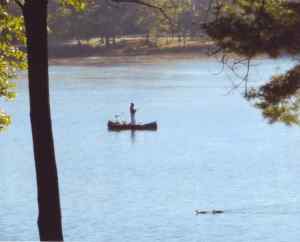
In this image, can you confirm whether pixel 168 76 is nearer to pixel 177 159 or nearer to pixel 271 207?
pixel 177 159

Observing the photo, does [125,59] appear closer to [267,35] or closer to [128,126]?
[128,126]

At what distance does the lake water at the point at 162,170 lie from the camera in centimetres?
3033

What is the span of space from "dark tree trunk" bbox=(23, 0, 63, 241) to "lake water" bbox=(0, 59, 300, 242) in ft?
17.2

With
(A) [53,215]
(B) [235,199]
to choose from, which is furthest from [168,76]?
(A) [53,215]

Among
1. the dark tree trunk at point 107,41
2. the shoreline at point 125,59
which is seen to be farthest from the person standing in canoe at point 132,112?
the dark tree trunk at point 107,41

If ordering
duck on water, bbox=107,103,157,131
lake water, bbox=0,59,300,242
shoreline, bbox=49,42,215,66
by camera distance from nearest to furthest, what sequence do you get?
lake water, bbox=0,59,300,242
duck on water, bbox=107,103,157,131
shoreline, bbox=49,42,215,66

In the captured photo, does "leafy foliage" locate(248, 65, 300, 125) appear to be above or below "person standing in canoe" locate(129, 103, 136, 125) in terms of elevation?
above

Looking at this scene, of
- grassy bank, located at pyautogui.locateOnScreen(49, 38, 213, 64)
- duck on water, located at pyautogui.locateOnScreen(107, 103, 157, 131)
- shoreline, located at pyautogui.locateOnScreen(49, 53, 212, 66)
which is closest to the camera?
duck on water, located at pyautogui.locateOnScreen(107, 103, 157, 131)

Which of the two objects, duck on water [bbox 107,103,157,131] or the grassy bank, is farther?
the grassy bank

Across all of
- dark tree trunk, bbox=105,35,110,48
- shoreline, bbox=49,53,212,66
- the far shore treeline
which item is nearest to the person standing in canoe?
shoreline, bbox=49,53,212,66

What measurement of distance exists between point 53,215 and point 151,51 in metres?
96.0

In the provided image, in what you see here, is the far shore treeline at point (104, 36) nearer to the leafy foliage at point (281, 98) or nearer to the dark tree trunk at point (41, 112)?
the leafy foliage at point (281, 98)

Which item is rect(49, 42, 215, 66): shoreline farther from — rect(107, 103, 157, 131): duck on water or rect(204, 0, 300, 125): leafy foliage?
rect(204, 0, 300, 125): leafy foliage

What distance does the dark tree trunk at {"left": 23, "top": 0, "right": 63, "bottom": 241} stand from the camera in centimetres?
824
